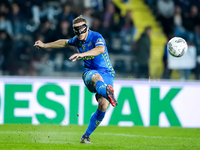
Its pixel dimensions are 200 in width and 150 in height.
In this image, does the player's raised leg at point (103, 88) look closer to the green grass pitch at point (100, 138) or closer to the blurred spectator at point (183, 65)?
the green grass pitch at point (100, 138)

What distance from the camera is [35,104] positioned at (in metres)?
11.1

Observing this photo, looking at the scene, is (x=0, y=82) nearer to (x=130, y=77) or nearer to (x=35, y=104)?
(x=35, y=104)

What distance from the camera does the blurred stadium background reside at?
11195 mm

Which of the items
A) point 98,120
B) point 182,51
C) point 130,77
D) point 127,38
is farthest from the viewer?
point 127,38

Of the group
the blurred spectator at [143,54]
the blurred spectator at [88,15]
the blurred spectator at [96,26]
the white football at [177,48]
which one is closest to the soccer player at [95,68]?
the white football at [177,48]

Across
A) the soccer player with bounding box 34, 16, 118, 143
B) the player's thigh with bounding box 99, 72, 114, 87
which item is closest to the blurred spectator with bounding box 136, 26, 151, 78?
the soccer player with bounding box 34, 16, 118, 143

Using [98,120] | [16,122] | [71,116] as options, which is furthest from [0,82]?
[98,120]

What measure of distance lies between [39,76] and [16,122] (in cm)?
143

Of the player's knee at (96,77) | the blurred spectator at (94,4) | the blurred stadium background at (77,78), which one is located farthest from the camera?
the blurred spectator at (94,4)

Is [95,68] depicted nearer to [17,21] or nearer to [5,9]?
[17,21]

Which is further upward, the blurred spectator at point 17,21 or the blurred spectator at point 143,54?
the blurred spectator at point 17,21

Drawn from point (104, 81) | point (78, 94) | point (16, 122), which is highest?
point (104, 81)

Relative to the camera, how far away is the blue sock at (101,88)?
21.8ft

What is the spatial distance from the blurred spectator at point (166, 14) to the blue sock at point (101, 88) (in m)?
8.51
